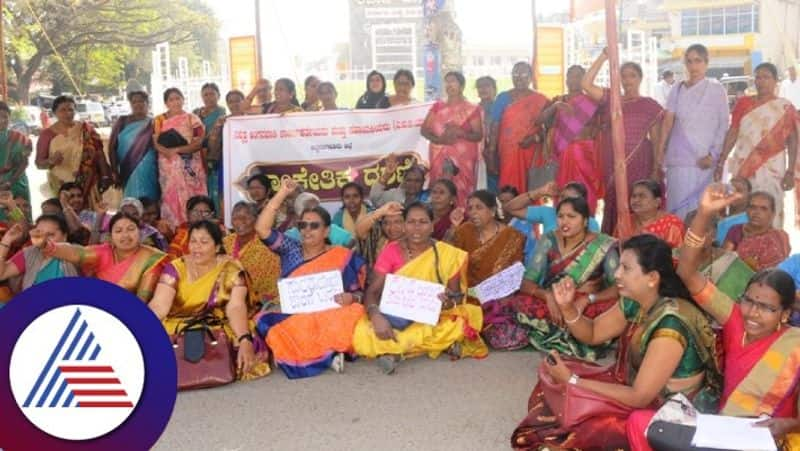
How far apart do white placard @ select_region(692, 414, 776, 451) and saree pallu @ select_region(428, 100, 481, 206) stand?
11.6 feet

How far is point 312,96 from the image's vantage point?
7254 millimetres

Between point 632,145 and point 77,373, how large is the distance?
4775mm

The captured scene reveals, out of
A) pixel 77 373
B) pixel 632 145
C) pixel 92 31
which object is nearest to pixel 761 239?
pixel 632 145

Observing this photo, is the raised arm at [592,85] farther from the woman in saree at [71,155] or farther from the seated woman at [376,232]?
the woman in saree at [71,155]

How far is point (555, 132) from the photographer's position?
616 centimetres

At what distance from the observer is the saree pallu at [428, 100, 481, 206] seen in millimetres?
6195

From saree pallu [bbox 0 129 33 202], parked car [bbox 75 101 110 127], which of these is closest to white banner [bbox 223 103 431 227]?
saree pallu [bbox 0 129 33 202]

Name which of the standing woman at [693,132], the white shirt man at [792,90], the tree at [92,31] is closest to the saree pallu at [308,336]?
the standing woman at [693,132]

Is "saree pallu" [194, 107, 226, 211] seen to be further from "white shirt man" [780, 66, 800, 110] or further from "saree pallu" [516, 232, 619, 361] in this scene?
"white shirt man" [780, 66, 800, 110]

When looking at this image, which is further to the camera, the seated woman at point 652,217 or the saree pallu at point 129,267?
the seated woman at point 652,217

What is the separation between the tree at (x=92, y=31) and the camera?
68.9 ft

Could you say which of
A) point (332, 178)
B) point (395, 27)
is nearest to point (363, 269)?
point (332, 178)

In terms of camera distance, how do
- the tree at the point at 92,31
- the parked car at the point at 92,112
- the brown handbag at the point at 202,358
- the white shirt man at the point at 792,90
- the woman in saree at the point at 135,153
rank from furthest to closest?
1. the parked car at the point at 92,112
2. the tree at the point at 92,31
3. the white shirt man at the point at 792,90
4. the woman in saree at the point at 135,153
5. the brown handbag at the point at 202,358

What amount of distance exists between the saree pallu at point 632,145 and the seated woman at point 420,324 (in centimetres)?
184
